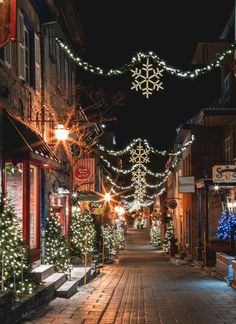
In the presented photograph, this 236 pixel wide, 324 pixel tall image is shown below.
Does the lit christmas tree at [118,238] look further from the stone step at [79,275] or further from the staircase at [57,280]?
the staircase at [57,280]

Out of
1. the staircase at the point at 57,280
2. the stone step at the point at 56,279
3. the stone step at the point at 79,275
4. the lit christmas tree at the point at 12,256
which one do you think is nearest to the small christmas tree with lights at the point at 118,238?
the stone step at the point at 79,275

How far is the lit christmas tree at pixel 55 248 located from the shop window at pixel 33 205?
3.77ft

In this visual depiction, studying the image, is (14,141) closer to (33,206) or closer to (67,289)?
(33,206)

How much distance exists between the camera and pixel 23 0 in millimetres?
18547

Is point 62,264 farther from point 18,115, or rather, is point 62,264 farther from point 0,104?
point 0,104

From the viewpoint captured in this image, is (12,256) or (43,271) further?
(43,271)

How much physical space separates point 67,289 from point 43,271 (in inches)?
32.3

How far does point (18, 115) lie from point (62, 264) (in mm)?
5192

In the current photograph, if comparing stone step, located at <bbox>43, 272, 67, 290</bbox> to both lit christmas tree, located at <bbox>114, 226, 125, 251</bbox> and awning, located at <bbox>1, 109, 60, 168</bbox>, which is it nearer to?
awning, located at <bbox>1, 109, 60, 168</bbox>

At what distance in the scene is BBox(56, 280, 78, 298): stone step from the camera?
55.1ft

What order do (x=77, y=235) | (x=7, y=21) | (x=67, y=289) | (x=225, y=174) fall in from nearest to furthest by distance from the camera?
(x=7, y=21) < (x=67, y=289) < (x=77, y=235) < (x=225, y=174)

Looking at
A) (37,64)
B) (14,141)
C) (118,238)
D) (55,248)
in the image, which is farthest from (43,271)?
(118,238)

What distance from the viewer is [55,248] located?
789 inches

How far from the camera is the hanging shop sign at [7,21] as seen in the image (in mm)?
11810
